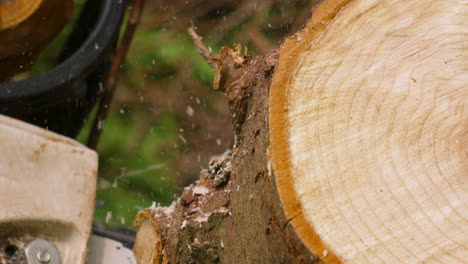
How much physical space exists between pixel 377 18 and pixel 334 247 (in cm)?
46

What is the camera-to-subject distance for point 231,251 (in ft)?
3.61

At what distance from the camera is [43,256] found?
1260 mm

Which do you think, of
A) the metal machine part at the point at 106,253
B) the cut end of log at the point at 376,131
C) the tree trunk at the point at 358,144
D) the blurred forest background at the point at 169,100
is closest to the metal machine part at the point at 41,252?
the metal machine part at the point at 106,253

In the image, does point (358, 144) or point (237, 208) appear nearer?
point (358, 144)

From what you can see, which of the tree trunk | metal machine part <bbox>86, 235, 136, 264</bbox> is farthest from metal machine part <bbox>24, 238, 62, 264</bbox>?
the tree trunk

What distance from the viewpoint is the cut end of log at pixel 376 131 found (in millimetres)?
829

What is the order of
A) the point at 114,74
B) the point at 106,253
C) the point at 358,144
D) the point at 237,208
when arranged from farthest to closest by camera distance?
the point at 114,74, the point at 106,253, the point at 237,208, the point at 358,144

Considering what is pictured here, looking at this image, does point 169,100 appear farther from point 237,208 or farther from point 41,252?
point 237,208

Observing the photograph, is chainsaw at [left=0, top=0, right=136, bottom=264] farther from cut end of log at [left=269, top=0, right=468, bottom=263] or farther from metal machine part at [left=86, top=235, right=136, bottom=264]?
cut end of log at [left=269, top=0, right=468, bottom=263]

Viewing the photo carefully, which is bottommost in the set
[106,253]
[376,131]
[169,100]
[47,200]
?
[376,131]

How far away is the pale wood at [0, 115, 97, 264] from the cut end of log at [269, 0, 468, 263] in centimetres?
67

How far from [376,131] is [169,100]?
1.75 metres

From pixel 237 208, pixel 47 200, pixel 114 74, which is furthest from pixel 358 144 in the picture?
pixel 114 74

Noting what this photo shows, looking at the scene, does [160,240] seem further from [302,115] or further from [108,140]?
[108,140]
